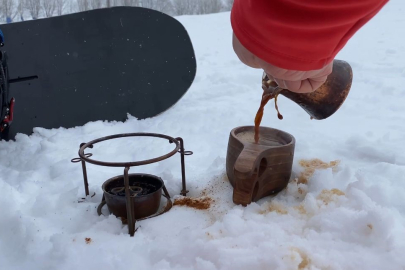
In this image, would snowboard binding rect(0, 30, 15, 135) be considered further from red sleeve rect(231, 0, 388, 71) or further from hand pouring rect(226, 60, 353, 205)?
red sleeve rect(231, 0, 388, 71)

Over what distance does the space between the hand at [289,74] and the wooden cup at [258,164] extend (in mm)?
531

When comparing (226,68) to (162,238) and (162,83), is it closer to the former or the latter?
(162,83)

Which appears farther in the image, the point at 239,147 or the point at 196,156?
the point at 196,156

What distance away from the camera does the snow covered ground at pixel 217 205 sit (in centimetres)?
117

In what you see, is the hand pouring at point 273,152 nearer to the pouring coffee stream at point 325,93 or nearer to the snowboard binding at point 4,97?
the pouring coffee stream at point 325,93

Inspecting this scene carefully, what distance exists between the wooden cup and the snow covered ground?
6 cm

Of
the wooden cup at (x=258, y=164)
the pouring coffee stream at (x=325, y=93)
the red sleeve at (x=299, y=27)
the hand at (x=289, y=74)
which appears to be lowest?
the wooden cup at (x=258, y=164)

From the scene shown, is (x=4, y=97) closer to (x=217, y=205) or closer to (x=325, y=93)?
(x=217, y=205)

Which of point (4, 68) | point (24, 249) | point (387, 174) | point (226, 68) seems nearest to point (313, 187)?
point (387, 174)

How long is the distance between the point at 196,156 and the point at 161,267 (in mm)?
945

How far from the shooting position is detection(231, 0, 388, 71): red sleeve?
0.68m

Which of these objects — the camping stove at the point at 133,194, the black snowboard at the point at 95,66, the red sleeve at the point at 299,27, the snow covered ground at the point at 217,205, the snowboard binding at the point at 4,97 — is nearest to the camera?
the red sleeve at the point at 299,27

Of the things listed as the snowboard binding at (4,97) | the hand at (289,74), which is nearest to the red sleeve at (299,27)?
the hand at (289,74)

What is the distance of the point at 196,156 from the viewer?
6.70 ft
